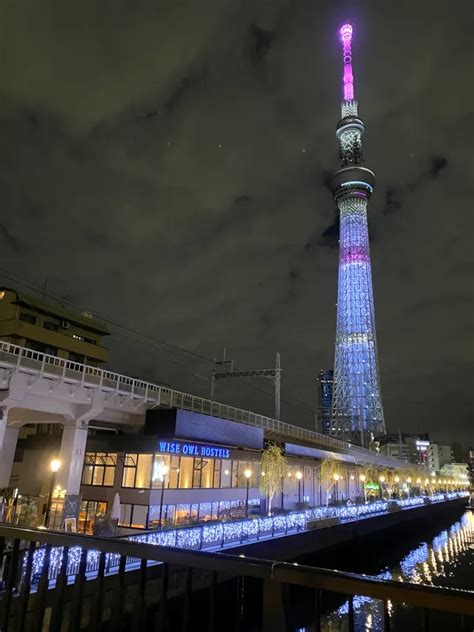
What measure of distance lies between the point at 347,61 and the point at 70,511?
192888mm

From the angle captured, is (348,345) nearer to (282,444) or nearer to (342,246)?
(342,246)

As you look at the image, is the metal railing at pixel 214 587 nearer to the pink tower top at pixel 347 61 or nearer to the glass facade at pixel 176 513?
the glass facade at pixel 176 513

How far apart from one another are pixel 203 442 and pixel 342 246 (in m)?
134

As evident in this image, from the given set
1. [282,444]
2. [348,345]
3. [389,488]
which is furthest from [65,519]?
[348,345]

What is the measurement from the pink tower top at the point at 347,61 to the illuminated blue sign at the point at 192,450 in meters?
175

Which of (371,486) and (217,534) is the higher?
(371,486)

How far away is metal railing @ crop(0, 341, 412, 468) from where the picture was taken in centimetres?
2884

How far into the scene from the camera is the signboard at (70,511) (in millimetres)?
27616

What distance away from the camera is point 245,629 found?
21.9 m

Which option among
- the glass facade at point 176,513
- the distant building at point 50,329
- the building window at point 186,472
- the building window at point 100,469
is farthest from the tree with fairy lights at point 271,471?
the distant building at point 50,329

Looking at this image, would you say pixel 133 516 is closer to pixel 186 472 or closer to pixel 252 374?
pixel 186 472

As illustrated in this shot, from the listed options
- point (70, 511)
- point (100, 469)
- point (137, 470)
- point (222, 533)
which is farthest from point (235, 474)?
point (70, 511)

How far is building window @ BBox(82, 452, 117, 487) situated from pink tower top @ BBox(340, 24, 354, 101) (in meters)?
180

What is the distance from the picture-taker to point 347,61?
7018 inches
